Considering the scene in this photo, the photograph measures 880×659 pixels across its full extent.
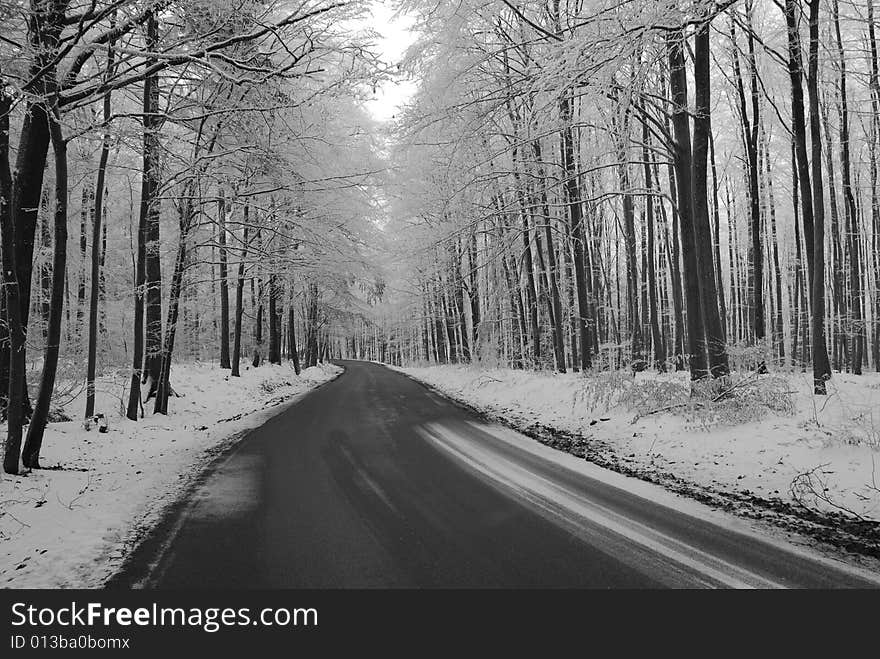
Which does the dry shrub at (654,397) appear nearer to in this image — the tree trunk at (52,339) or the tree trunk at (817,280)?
the tree trunk at (817,280)

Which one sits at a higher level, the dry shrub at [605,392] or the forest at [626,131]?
the forest at [626,131]

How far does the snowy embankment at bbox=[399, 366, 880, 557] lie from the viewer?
4.43 metres

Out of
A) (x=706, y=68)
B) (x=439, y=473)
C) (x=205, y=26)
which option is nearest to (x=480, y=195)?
(x=706, y=68)

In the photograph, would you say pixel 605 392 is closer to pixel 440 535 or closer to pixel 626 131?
pixel 626 131

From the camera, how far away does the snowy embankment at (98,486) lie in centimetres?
357

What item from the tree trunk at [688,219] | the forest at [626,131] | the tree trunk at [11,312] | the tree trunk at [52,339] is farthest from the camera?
the tree trunk at [688,219]

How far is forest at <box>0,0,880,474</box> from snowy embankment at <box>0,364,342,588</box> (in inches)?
24.1

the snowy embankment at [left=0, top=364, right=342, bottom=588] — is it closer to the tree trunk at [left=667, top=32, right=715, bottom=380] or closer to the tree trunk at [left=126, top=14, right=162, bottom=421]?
the tree trunk at [left=126, top=14, right=162, bottom=421]

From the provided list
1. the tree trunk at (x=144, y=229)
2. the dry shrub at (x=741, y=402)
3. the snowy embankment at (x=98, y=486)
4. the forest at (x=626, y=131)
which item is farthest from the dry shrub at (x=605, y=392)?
the tree trunk at (x=144, y=229)

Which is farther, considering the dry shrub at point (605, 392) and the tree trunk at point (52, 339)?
the dry shrub at point (605, 392)

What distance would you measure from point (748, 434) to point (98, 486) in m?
8.17

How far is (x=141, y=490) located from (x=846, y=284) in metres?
28.5

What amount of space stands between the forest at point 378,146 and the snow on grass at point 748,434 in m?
0.84

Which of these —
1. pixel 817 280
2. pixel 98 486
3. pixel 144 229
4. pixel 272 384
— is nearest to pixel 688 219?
pixel 817 280
